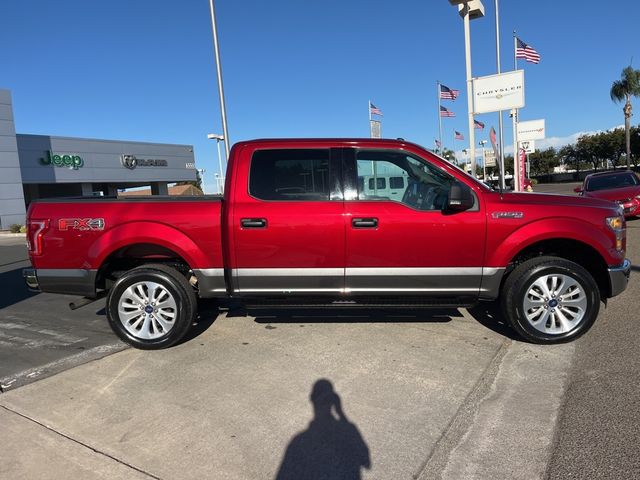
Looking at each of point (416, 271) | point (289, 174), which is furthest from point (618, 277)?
point (289, 174)

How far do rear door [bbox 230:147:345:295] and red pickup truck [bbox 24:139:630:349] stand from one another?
1 cm

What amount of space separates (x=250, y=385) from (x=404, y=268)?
71.5 inches

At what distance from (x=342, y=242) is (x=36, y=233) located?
10.1 feet

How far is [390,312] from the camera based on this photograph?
587 centimetres

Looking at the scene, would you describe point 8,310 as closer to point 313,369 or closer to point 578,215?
point 313,369

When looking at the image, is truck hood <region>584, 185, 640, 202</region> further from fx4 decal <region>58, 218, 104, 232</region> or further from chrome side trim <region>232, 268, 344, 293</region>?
fx4 decal <region>58, 218, 104, 232</region>

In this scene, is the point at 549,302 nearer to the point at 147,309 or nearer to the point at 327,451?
the point at 327,451

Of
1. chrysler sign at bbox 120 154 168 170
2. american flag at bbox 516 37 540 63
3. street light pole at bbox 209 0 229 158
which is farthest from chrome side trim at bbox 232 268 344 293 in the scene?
chrysler sign at bbox 120 154 168 170

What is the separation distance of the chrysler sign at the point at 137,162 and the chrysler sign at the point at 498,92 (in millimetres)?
35740

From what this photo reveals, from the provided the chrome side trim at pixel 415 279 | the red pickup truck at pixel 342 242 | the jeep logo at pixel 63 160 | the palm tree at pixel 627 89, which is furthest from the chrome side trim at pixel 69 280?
the palm tree at pixel 627 89

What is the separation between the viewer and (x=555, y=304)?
4.57 metres

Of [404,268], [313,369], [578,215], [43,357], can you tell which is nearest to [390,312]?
[404,268]

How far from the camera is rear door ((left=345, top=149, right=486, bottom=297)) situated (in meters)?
4.54

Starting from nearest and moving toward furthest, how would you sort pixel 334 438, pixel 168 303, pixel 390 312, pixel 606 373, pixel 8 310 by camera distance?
pixel 334 438, pixel 606 373, pixel 168 303, pixel 390 312, pixel 8 310
